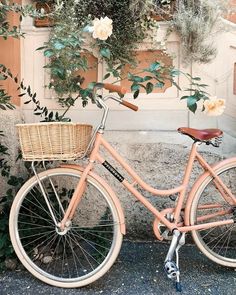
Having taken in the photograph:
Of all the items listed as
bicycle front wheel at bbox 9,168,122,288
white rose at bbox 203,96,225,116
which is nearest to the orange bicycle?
bicycle front wheel at bbox 9,168,122,288

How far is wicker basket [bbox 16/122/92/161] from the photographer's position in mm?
2869

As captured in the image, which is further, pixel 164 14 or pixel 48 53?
pixel 164 14

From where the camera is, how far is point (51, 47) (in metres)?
3.23

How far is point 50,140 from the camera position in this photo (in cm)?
288

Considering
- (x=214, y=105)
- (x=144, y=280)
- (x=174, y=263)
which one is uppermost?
(x=214, y=105)

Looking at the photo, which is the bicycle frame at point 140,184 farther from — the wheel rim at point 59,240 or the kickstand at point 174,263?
the wheel rim at point 59,240

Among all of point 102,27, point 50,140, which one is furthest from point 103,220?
point 102,27

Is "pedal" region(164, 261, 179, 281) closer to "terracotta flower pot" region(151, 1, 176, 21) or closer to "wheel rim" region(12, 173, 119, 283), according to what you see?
"wheel rim" region(12, 173, 119, 283)

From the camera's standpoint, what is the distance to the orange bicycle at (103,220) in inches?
118

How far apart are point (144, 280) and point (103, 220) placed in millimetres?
564

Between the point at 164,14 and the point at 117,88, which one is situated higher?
the point at 164,14

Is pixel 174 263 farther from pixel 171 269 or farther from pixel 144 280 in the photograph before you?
pixel 144 280

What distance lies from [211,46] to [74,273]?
2.17m

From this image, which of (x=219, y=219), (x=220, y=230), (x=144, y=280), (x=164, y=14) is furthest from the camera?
(x=220, y=230)
